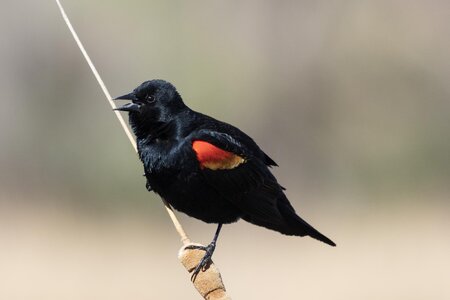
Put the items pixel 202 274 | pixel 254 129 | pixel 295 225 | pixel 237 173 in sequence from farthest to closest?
Answer: 1. pixel 254 129
2. pixel 237 173
3. pixel 295 225
4. pixel 202 274

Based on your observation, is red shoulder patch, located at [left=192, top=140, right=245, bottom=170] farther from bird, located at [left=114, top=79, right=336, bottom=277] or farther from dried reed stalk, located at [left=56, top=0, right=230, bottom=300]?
dried reed stalk, located at [left=56, top=0, right=230, bottom=300]

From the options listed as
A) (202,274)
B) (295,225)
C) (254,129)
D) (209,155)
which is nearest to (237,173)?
(209,155)

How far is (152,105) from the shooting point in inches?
87.7

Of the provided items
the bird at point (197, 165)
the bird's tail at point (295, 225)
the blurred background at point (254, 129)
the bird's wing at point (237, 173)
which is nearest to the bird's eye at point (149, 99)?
the bird at point (197, 165)

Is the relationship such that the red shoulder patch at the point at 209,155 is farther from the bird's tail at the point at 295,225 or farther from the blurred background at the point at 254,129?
the blurred background at the point at 254,129

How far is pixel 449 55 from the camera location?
23.2 feet

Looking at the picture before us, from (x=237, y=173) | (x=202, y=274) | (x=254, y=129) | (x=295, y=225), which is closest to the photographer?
(x=202, y=274)

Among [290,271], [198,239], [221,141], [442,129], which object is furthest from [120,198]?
[221,141]

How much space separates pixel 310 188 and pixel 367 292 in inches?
44.2

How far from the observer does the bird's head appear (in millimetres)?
2221

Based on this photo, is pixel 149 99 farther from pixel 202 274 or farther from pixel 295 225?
pixel 202 274

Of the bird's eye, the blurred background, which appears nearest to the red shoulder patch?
the bird's eye

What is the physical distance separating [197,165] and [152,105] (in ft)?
0.59

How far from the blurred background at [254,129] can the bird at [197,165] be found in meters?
3.45
